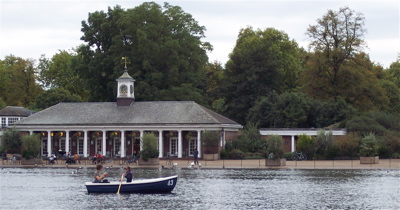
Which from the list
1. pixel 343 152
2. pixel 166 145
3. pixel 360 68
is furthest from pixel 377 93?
pixel 166 145

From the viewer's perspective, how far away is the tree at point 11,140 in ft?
291

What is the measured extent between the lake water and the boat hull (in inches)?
23.7

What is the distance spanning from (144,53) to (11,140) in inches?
960

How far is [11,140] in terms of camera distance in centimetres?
8875

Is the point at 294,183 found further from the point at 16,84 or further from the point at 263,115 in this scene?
the point at 16,84

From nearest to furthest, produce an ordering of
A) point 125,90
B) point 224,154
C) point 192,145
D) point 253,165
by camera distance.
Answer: point 253,165 < point 224,154 < point 192,145 < point 125,90

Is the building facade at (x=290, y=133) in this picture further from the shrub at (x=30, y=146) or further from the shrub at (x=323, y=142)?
the shrub at (x=30, y=146)

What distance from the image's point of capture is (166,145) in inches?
3622

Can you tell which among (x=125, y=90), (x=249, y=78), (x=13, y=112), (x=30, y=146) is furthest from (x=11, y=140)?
(x=249, y=78)

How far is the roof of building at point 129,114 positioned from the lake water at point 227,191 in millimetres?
19651

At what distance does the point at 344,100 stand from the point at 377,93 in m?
7.61

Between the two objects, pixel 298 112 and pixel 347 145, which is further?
pixel 298 112

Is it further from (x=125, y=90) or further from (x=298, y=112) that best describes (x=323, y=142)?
(x=125, y=90)

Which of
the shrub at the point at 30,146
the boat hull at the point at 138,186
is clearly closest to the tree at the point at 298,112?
the shrub at the point at 30,146
